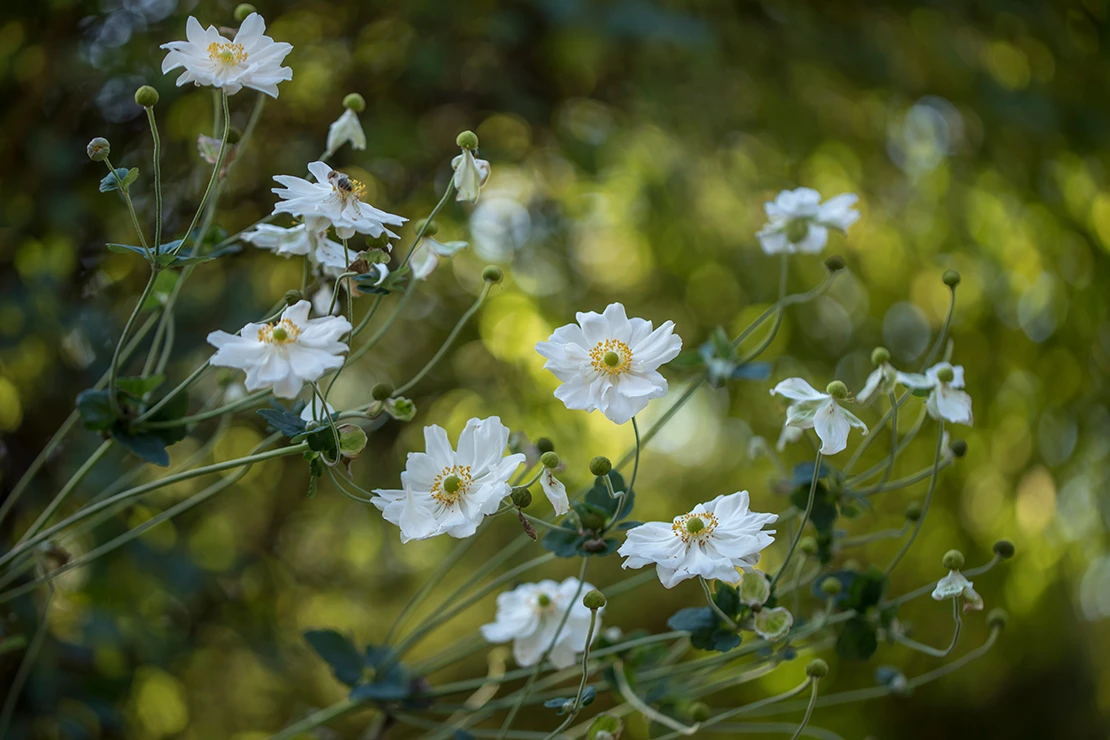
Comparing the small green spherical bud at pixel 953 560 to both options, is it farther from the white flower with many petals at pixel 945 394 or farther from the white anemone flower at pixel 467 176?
the white anemone flower at pixel 467 176

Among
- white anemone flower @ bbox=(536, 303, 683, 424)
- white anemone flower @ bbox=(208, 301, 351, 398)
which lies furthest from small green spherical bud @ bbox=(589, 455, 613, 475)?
white anemone flower @ bbox=(208, 301, 351, 398)

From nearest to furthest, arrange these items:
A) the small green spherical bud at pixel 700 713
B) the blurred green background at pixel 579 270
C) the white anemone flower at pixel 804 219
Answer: the small green spherical bud at pixel 700 713
the white anemone flower at pixel 804 219
the blurred green background at pixel 579 270

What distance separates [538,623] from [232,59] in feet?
1.23

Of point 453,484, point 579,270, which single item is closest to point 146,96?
point 453,484

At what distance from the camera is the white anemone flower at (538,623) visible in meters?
0.55

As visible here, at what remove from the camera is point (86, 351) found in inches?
35.4

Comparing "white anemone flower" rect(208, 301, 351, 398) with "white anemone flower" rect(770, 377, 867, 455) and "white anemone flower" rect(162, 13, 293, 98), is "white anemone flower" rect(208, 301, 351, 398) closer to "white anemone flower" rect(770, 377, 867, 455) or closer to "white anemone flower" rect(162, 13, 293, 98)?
"white anemone flower" rect(162, 13, 293, 98)

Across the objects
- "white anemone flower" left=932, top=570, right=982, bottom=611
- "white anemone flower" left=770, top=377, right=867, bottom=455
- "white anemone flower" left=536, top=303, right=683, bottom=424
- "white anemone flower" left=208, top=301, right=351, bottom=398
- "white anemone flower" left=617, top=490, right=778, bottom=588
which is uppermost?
"white anemone flower" left=208, top=301, right=351, bottom=398

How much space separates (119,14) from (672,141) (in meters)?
0.84

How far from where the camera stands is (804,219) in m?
0.60

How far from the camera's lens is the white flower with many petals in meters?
0.48

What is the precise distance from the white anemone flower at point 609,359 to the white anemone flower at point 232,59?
0.17 metres

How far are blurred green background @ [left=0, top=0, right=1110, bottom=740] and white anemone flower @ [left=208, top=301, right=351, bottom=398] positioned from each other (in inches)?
21.7

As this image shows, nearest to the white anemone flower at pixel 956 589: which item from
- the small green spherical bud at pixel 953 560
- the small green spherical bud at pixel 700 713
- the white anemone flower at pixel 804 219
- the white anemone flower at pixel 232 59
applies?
the small green spherical bud at pixel 953 560
